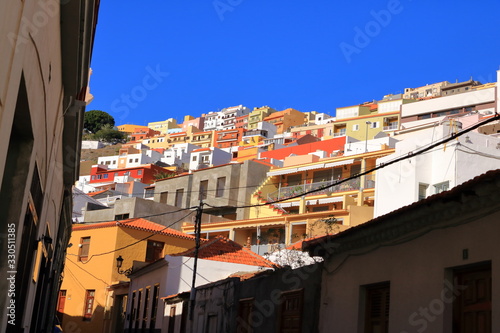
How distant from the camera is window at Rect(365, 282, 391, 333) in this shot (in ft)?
36.2

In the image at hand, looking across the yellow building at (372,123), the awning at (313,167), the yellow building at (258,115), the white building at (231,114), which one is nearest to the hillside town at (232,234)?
the awning at (313,167)

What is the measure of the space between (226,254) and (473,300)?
64.1 ft

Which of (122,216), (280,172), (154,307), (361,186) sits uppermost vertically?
(280,172)

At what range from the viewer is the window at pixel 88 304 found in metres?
36.4

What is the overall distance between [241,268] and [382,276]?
1626cm

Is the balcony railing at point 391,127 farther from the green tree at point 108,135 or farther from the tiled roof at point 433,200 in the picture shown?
the green tree at point 108,135

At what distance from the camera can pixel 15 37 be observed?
5.08 metres

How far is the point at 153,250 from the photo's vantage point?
1469 inches

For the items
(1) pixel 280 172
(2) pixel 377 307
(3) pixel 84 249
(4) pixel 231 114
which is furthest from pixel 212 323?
(4) pixel 231 114

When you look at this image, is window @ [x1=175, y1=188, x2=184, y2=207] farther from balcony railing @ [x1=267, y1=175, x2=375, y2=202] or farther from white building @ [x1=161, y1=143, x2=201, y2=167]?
white building @ [x1=161, y1=143, x2=201, y2=167]

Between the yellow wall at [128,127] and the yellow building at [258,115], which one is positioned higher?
the yellow wall at [128,127]

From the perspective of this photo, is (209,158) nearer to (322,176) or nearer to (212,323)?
(322,176)

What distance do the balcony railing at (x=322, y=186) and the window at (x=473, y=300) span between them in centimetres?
3664

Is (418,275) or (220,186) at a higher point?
(220,186)
